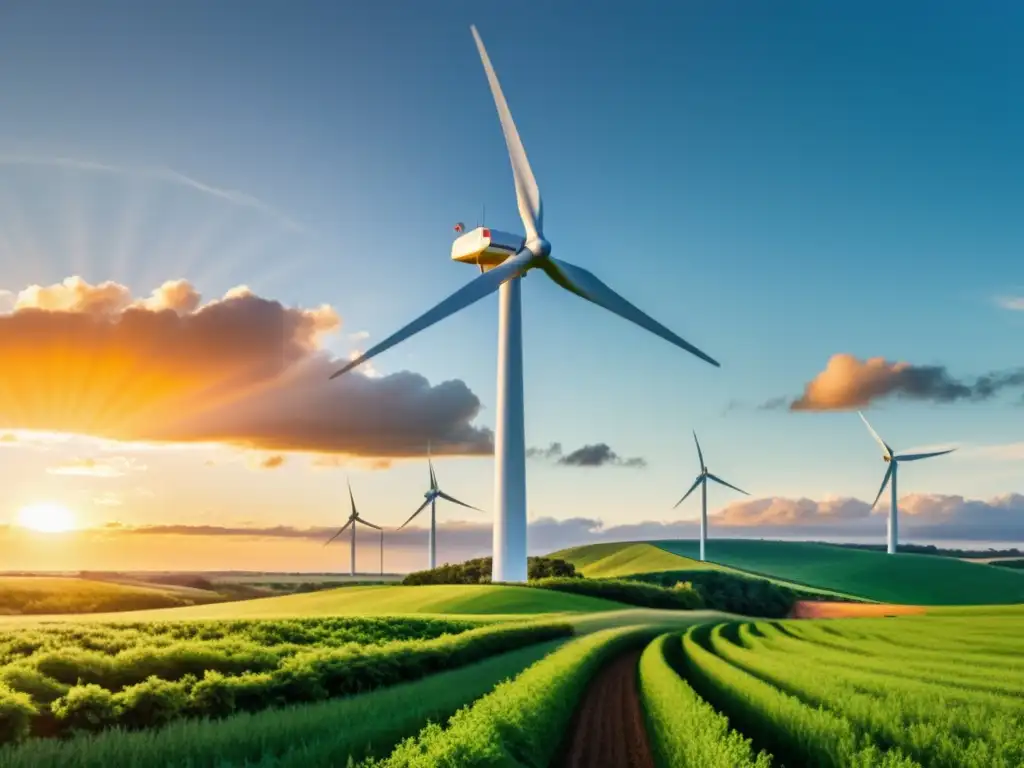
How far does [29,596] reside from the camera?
57219 millimetres

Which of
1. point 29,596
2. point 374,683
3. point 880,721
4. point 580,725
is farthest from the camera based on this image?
point 29,596

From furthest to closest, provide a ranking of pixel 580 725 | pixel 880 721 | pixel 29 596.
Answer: pixel 29 596 → pixel 580 725 → pixel 880 721

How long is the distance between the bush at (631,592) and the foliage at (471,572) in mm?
9022

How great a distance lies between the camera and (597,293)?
9419 cm

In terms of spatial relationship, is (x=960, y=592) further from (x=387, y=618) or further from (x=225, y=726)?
(x=225, y=726)

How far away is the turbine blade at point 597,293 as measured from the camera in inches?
3531

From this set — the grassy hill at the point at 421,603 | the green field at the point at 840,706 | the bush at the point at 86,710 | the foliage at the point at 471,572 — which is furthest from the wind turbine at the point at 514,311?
the bush at the point at 86,710

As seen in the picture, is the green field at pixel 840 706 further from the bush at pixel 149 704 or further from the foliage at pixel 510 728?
the bush at pixel 149 704

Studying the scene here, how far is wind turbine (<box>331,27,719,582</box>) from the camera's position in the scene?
9238cm

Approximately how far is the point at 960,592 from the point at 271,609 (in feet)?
412

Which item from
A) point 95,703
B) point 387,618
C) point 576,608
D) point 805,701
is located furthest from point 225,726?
point 576,608

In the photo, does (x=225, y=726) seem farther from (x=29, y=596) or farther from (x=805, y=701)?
(x=29, y=596)

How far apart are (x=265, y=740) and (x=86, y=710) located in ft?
21.1

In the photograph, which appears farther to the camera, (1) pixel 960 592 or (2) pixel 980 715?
(1) pixel 960 592
